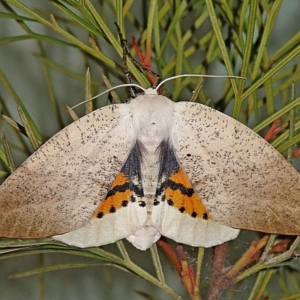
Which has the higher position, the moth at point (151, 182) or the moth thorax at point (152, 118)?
the moth thorax at point (152, 118)

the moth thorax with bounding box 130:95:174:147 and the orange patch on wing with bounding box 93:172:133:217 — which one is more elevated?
the moth thorax with bounding box 130:95:174:147

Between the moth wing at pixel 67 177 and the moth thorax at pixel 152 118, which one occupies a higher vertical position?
the moth thorax at pixel 152 118

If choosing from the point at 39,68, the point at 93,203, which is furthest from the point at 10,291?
the point at 93,203
